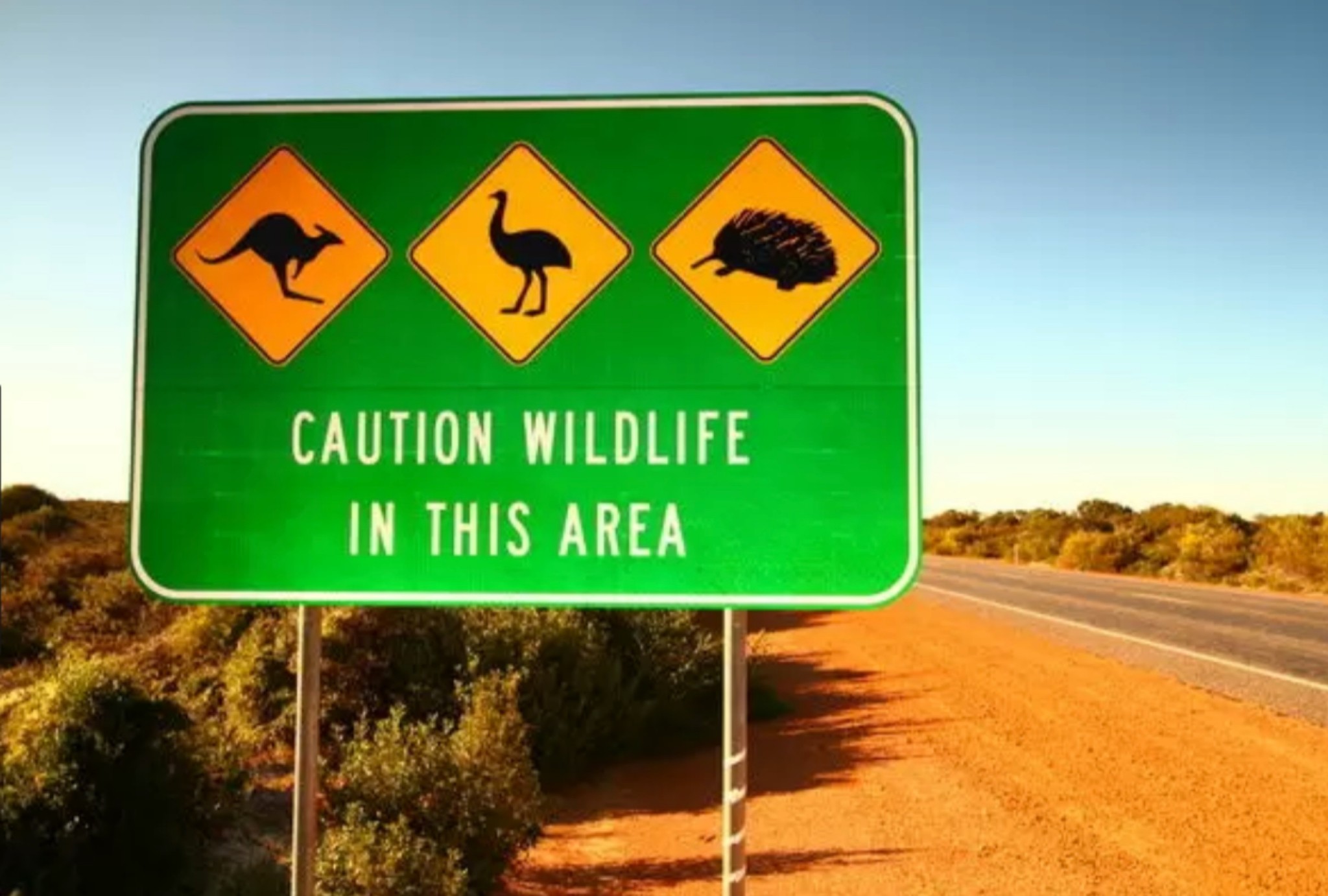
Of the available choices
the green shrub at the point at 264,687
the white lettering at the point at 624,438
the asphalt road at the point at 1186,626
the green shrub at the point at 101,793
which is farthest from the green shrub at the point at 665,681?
the white lettering at the point at 624,438

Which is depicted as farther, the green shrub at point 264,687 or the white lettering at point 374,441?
the green shrub at point 264,687

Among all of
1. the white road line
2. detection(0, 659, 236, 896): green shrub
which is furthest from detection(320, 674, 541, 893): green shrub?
the white road line

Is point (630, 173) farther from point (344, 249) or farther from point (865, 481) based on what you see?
point (865, 481)

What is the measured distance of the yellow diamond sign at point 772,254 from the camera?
253cm

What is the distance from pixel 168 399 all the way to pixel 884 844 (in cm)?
756

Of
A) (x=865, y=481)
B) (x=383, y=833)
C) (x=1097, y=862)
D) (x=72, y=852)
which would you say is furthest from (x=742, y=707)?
(x=1097, y=862)

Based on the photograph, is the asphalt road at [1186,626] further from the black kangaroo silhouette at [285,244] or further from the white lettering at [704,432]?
Result: the black kangaroo silhouette at [285,244]

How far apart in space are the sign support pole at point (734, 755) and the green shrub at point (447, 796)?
538 cm

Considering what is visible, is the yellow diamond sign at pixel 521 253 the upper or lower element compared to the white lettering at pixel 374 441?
upper

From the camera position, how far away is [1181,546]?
42.2 metres

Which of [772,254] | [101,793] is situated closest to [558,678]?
[101,793]

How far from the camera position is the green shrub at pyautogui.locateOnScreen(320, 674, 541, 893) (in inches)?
305

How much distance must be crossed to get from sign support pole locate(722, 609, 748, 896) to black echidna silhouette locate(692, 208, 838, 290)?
833 millimetres

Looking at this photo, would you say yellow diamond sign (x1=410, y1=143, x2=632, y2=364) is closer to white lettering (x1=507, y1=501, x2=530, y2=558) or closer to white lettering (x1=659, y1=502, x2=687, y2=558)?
white lettering (x1=507, y1=501, x2=530, y2=558)
